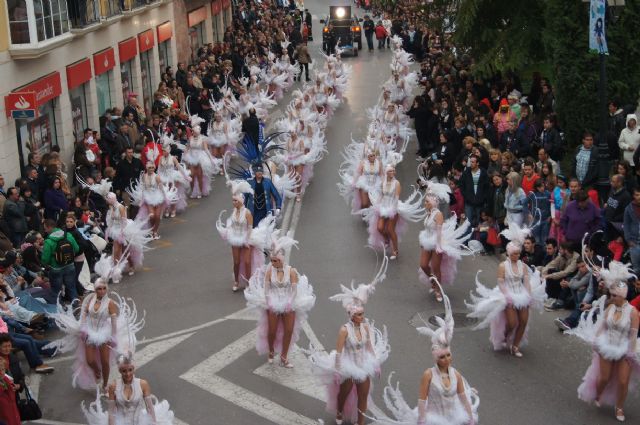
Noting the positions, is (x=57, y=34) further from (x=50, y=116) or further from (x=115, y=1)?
(x=115, y=1)

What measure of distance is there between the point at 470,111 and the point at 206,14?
25754mm

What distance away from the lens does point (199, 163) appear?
24.3 metres

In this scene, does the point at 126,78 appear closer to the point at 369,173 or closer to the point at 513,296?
the point at 369,173

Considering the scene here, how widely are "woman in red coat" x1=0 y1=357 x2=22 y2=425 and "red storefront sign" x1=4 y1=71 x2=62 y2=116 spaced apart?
11.4 m

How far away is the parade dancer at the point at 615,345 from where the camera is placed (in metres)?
12.0

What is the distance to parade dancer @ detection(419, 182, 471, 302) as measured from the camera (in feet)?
53.5

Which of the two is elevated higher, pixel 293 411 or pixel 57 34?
pixel 57 34

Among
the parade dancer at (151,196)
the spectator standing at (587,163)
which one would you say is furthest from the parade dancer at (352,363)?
the parade dancer at (151,196)

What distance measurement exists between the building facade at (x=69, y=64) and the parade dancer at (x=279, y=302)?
9.93 meters

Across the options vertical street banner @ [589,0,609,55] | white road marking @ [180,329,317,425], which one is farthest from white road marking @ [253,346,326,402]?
vertical street banner @ [589,0,609,55]

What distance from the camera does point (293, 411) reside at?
12.6 meters

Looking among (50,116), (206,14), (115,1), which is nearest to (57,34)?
(50,116)

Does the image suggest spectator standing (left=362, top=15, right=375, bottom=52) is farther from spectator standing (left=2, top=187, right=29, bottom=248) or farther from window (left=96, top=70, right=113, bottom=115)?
spectator standing (left=2, top=187, right=29, bottom=248)

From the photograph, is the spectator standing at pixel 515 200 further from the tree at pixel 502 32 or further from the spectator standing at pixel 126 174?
the tree at pixel 502 32
